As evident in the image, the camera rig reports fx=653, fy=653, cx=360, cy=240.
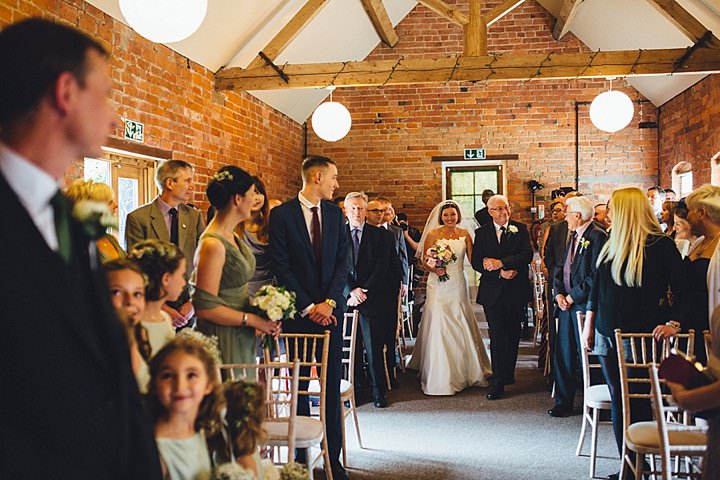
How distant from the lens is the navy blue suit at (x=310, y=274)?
379 centimetres

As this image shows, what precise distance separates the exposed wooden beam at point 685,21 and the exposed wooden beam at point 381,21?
380 centimetres

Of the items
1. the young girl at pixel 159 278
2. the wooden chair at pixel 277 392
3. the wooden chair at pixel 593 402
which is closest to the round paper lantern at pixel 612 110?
the wooden chair at pixel 593 402

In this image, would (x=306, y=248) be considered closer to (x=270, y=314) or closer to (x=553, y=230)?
(x=270, y=314)

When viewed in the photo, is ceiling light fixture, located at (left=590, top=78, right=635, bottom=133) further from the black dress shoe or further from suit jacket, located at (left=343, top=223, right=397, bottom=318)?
the black dress shoe

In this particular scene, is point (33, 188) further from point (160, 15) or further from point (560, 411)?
point (560, 411)

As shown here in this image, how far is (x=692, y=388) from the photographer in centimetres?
205

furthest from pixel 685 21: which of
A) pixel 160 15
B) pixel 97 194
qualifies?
pixel 97 194

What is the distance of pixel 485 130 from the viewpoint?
1080 centimetres

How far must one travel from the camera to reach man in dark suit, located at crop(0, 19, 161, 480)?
3.31 ft

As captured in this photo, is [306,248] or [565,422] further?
[565,422]

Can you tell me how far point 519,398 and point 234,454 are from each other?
4.27m

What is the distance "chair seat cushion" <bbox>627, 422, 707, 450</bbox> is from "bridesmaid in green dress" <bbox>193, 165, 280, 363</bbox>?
5.92ft

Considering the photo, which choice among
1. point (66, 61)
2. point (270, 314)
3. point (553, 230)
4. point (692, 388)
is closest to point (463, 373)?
point (553, 230)

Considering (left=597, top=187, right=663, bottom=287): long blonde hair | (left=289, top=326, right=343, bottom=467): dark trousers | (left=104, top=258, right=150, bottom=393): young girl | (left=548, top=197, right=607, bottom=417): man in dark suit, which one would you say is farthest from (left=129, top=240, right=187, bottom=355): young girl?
(left=548, top=197, right=607, bottom=417): man in dark suit
